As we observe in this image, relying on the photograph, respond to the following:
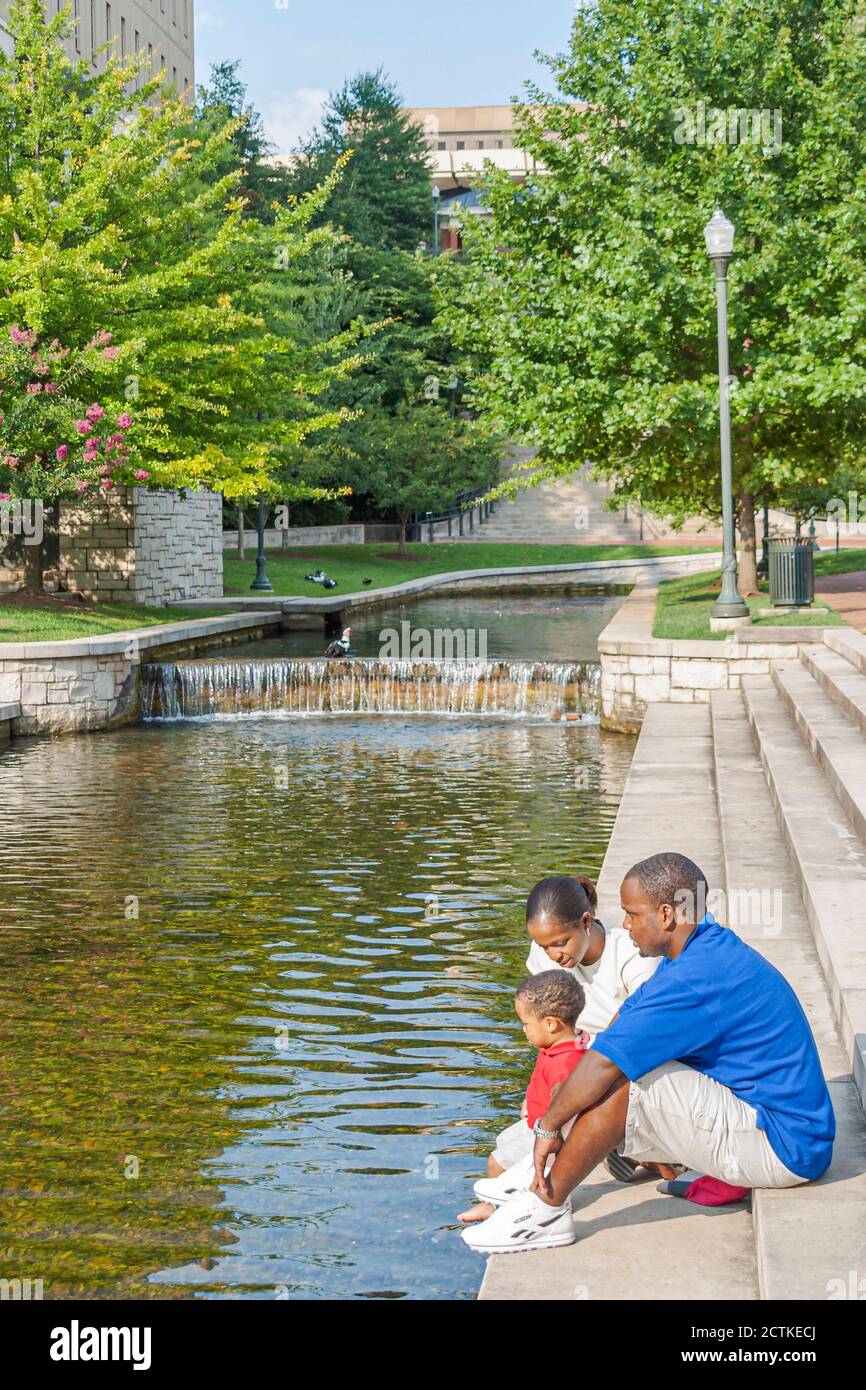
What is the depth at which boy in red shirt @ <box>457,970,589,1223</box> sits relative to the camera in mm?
5039

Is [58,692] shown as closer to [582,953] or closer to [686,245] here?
[686,245]

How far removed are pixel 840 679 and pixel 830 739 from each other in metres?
2.87

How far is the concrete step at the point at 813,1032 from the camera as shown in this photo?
4.16 metres

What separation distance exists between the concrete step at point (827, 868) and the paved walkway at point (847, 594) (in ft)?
23.3

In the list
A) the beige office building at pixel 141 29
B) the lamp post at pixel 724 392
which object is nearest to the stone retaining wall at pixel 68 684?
the lamp post at pixel 724 392

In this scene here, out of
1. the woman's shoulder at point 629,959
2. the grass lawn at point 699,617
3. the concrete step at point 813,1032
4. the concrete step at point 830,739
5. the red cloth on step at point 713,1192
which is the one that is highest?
the grass lawn at point 699,617

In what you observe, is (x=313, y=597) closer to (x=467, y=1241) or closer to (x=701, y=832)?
(x=701, y=832)

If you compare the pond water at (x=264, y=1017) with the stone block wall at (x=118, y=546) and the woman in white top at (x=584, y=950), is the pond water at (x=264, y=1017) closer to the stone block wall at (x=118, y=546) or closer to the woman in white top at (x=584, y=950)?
the woman in white top at (x=584, y=950)

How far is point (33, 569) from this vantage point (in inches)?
1008

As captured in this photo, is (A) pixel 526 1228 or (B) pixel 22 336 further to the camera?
(B) pixel 22 336

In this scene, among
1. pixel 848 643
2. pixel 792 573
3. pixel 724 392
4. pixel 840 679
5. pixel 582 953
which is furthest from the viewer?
pixel 792 573

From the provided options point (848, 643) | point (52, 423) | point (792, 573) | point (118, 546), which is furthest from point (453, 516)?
point (848, 643)

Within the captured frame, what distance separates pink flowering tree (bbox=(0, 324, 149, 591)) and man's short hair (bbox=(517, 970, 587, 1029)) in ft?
60.2

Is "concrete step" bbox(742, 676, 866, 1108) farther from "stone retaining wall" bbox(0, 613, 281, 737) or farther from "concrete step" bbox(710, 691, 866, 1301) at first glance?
"stone retaining wall" bbox(0, 613, 281, 737)
